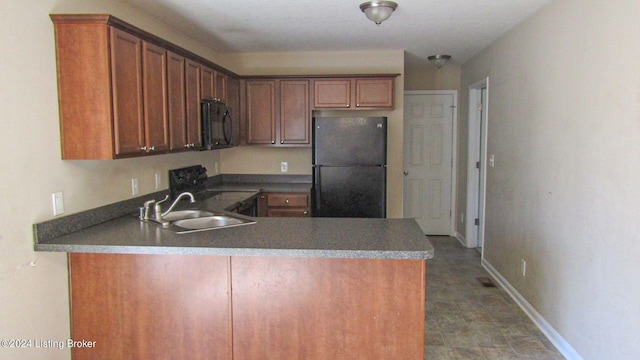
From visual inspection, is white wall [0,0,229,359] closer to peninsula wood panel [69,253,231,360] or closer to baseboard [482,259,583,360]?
peninsula wood panel [69,253,231,360]

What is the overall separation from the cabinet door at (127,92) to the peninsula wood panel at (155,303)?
2.08ft

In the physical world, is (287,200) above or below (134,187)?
below

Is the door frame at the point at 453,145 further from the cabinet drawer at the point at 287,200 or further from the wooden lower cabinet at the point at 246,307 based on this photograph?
the wooden lower cabinet at the point at 246,307

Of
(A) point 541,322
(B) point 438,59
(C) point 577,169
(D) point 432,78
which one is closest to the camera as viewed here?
(C) point 577,169

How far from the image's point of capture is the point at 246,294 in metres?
2.25

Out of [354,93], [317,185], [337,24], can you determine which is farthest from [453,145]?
[337,24]

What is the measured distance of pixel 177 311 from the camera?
7.53 ft

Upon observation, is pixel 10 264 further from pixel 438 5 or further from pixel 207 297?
pixel 438 5

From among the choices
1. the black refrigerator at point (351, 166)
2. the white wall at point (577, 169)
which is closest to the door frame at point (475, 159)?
the white wall at point (577, 169)

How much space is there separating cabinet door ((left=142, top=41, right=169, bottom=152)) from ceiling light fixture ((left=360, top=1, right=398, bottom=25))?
1.39 m

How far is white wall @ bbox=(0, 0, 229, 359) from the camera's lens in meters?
2.02

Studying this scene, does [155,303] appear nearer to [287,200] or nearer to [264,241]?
[264,241]

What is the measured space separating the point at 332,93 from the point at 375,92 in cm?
45

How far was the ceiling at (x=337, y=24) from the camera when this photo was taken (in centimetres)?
318
